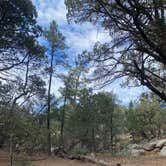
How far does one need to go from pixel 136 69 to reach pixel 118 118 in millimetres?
31251

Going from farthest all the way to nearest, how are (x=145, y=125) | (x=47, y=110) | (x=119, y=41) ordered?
(x=145, y=125) → (x=47, y=110) → (x=119, y=41)

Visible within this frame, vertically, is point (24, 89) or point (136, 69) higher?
point (24, 89)

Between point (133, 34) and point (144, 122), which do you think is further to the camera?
point (144, 122)

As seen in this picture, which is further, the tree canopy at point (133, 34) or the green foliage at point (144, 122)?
the green foliage at point (144, 122)

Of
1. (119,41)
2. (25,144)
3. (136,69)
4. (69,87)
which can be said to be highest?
(69,87)

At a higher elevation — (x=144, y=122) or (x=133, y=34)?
(x=144, y=122)

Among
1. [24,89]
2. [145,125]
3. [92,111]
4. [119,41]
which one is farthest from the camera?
[145,125]

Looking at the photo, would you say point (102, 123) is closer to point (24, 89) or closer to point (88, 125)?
point (88, 125)

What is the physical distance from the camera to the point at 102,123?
3650 cm

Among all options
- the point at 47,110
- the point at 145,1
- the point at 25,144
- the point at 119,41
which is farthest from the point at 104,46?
the point at 47,110

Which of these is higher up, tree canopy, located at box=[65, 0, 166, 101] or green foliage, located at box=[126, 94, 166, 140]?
green foliage, located at box=[126, 94, 166, 140]

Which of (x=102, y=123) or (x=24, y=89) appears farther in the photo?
(x=102, y=123)

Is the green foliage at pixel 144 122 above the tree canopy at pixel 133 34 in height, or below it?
above

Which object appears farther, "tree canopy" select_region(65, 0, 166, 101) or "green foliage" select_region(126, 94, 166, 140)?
"green foliage" select_region(126, 94, 166, 140)
